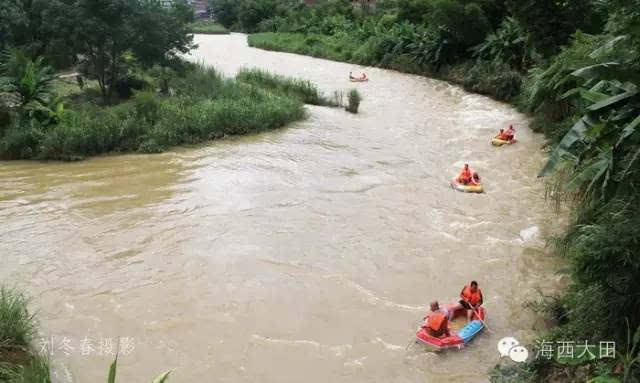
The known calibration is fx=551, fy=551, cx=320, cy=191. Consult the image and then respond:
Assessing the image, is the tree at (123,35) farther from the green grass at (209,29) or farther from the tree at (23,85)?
the green grass at (209,29)

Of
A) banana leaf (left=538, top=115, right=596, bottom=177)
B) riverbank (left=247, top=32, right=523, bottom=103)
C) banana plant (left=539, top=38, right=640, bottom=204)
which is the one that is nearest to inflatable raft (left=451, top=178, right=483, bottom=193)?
banana plant (left=539, top=38, right=640, bottom=204)

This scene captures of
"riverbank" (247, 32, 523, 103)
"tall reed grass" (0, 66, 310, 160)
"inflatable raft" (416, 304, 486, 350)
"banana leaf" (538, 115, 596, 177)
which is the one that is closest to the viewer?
"banana leaf" (538, 115, 596, 177)

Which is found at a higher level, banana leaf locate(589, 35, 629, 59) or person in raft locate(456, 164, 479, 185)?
banana leaf locate(589, 35, 629, 59)

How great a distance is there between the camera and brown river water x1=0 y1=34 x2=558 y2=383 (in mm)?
6594

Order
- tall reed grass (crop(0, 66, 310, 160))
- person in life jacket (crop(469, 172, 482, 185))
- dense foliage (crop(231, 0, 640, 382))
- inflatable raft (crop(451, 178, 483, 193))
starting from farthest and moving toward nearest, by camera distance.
A: tall reed grass (crop(0, 66, 310, 160))
person in life jacket (crop(469, 172, 482, 185))
inflatable raft (crop(451, 178, 483, 193))
dense foliage (crop(231, 0, 640, 382))

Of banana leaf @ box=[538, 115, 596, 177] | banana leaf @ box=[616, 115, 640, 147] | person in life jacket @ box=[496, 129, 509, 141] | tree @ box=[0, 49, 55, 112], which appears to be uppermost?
banana leaf @ box=[616, 115, 640, 147]

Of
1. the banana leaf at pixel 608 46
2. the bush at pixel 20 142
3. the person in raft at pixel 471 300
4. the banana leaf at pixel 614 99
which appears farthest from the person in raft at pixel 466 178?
the bush at pixel 20 142

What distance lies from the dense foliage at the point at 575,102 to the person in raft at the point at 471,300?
78 centimetres

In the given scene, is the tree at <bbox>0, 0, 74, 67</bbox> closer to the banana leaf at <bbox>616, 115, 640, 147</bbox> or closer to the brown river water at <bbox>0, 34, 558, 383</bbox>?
the brown river water at <bbox>0, 34, 558, 383</bbox>

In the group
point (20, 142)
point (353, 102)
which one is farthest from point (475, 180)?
point (20, 142)

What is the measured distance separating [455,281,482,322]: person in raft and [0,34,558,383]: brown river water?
357 mm

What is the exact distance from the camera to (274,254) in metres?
9.17

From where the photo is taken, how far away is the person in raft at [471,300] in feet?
23.4

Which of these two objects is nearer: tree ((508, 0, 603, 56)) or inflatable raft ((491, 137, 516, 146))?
inflatable raft ((491, 137, 516, 146))
